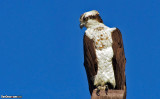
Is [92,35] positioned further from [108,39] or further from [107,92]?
[107,92]

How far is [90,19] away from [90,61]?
3.72 ft

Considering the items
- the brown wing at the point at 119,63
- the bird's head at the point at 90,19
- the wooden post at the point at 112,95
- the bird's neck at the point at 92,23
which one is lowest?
the wooden post at the point at 112,95

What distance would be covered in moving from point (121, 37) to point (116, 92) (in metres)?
1.45

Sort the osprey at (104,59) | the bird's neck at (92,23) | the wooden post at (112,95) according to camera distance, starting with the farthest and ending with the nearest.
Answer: the bird's neck at (92,23), the osprey at (104,59), the wooden post at (112,95)

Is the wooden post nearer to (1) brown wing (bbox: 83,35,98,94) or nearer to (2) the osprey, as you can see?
(2) the osprey

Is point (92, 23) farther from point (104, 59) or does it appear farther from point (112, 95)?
point (112, 95)

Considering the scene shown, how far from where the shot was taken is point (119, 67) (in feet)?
43.7

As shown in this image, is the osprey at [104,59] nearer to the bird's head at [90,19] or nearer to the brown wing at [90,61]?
the brown wing at [90,61]

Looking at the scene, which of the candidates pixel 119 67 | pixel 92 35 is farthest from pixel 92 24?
pixel 119 67

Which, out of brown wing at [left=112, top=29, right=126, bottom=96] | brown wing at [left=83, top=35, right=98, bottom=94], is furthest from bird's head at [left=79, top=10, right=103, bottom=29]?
brown wing at [left=112, top=29, right=126, bottom=96]

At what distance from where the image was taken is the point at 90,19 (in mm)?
13961

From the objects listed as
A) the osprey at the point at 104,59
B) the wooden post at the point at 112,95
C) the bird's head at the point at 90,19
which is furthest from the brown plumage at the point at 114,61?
the bird's head at the point at 90,19

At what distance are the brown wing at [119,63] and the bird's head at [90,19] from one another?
2.36 ft

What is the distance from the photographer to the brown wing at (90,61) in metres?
13.3
